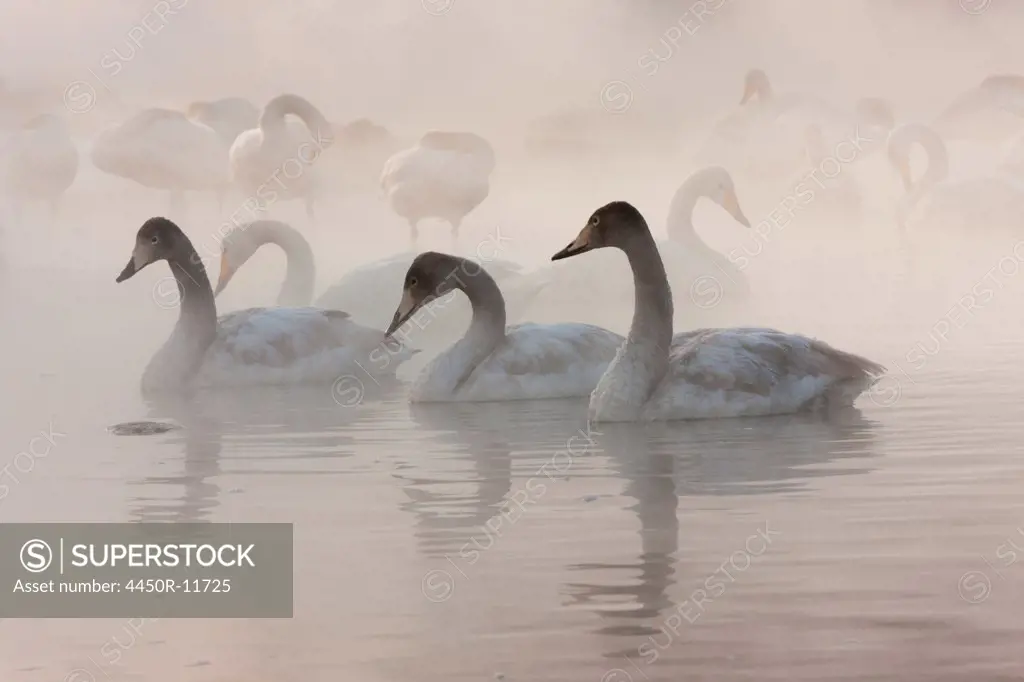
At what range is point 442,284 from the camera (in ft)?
33.2

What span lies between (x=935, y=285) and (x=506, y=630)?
1486 centimetres

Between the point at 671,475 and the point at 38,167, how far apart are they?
1653 centimetres

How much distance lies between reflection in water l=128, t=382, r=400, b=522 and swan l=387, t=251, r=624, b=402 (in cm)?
49

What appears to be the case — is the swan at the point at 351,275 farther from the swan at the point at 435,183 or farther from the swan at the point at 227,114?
the swan at the point at 227,114

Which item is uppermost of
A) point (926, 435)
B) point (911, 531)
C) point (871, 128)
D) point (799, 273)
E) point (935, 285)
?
point (871, 128)

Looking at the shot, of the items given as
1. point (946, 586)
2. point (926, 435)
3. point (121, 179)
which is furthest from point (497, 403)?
point (121, 179)

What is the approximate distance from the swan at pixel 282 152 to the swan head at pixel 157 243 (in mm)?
7767

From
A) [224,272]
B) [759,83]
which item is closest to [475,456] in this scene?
[224,272]

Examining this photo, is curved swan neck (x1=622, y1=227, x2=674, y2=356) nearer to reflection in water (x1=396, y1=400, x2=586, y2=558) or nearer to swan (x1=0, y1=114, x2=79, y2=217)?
reflection in water (x1=396, y1=400, x2=586, y2=558)

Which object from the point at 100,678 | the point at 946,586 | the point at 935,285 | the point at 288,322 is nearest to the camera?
the point at 100,678

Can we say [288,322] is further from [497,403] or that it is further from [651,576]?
[651,576]

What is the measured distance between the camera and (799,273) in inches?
902

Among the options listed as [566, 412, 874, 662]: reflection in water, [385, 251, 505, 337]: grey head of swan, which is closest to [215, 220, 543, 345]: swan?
[385, 251, 505, 337]: grey head of swan

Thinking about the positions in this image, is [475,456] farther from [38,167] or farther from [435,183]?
[38,167]
